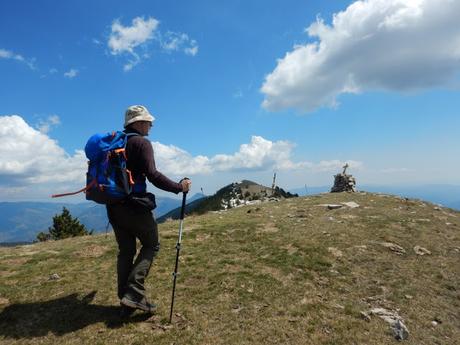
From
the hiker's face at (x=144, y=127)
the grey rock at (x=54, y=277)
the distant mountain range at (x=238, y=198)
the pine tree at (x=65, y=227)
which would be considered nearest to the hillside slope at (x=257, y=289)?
the grey rock at (x=54, y=277)

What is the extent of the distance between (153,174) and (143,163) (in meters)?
0.31

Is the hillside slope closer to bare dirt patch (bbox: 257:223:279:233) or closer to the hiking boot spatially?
bare dirt patch (bbox: 257:223:279:233)

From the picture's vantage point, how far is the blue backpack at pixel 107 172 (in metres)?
7.16

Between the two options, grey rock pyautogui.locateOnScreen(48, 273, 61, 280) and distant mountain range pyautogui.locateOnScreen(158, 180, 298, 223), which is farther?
distant mountain range pyautogui.locateOnScreen(158, 180, 298, 223)

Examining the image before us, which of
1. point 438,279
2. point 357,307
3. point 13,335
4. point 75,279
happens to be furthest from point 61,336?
point 438,279

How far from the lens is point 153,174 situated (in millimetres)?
7445

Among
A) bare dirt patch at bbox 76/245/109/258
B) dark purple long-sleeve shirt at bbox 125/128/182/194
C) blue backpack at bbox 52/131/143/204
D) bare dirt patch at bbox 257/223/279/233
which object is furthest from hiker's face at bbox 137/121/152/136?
bare dirt patch at bbox 257/223/279/233

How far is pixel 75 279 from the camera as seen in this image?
1034cm

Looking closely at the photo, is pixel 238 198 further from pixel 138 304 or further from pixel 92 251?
pixel 138 304

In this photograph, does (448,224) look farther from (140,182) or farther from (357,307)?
(140,182)

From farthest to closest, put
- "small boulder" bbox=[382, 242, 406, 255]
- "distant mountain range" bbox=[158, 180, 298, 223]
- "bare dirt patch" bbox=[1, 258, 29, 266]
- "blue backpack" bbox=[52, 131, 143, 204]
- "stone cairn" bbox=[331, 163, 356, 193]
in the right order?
"distant mountain range" bbox=[158, 180, 298, 223]
"stone cairn" bbox=[331, 163, 356, 193]
"small boulder" bbox=[382, 242, 406, 255]
"bare dirt patch" bbox=[1, 258, 29, 266]
"blue backpack" bbox=[52, 131, 143, 204]

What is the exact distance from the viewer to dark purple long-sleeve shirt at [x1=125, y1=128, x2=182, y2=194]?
7.44 m

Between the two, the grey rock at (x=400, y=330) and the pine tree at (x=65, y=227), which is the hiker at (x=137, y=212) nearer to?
the grey rock at (x=400, y=330)

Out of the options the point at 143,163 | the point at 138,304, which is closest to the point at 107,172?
the point at 143,163
